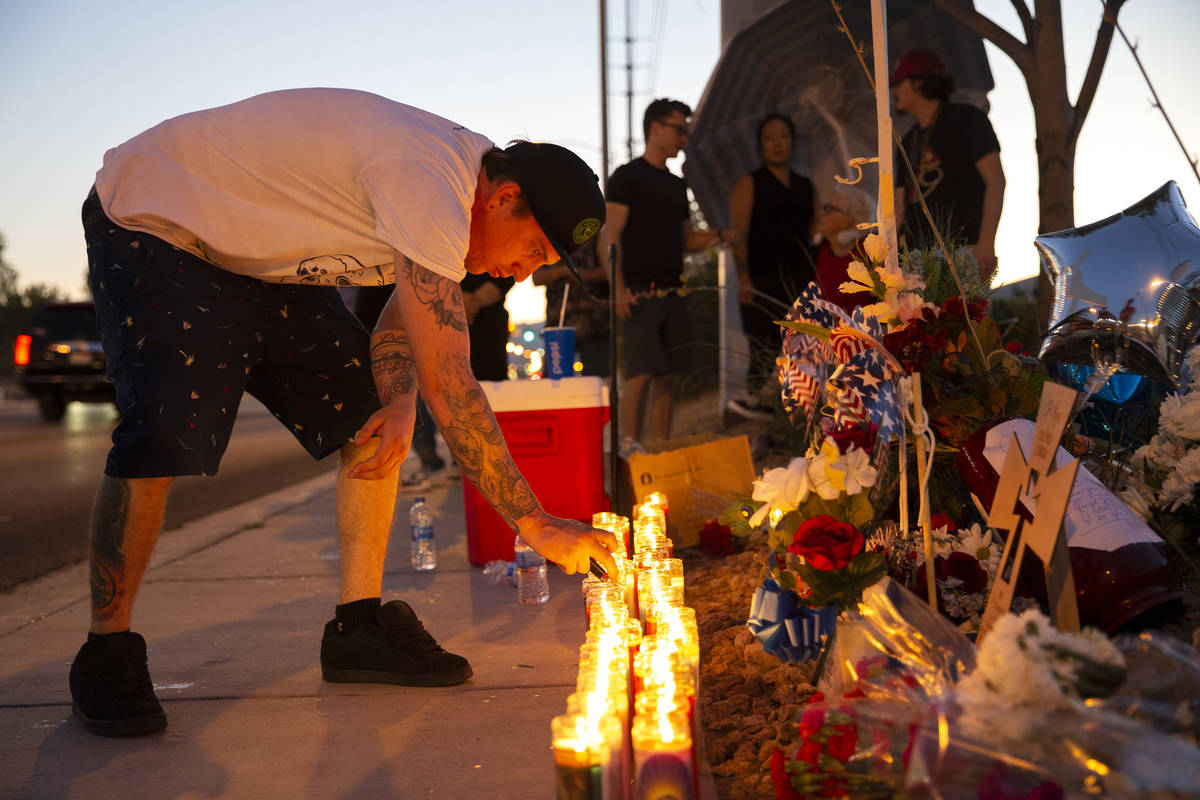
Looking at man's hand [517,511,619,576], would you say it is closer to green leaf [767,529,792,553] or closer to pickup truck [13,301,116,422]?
green leaf [767,529,792,553]

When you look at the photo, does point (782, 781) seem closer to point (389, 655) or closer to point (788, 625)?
point (788, 625)

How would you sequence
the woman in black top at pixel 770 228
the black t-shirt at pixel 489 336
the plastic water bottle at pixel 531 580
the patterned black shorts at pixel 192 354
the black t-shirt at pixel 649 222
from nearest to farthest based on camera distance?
the patterned black shorts at pixel 192 354 → the plastic water bottle at pixel 531 580 → the black t-shirt at pixel 649 222 → the woman in black top at pixel 770 228 → the black t-shirt at pixel 489 336

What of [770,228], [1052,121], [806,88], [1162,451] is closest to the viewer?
[1162,451]

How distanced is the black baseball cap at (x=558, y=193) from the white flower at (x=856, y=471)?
828mm

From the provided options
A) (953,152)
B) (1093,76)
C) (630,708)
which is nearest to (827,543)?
(630,708)

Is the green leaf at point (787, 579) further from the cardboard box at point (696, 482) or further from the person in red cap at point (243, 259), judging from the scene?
the cardboard box at point (696, 482)

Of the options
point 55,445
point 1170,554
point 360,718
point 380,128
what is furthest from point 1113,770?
point 55,445

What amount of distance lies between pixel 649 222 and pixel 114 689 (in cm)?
420

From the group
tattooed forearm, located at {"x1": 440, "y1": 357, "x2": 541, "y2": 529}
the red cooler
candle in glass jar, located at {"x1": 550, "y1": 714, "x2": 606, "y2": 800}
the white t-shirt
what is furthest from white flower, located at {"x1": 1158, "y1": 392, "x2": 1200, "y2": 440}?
the red cooler

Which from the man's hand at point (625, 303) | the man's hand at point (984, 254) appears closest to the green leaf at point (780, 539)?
the man's hand at point (984, 254)

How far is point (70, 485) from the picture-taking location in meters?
8.73

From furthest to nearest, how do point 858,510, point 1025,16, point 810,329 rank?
point 1025,16 < point 810,329 < point 858,510

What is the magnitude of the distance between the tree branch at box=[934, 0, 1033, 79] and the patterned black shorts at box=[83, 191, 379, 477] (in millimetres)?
3929

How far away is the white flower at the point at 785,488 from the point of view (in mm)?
2135
